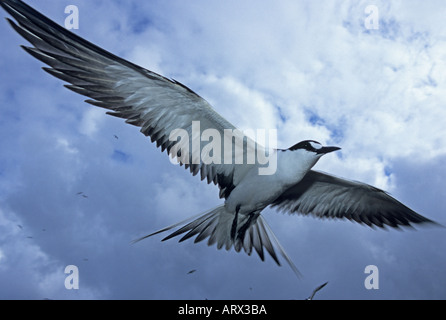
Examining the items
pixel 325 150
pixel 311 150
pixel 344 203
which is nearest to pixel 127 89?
pixel 311 150

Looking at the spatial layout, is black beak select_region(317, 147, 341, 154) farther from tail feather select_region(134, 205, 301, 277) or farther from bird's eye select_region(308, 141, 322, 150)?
→ tail feather select_region(134, 205, 301, 277)

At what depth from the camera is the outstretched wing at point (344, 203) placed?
4152mm

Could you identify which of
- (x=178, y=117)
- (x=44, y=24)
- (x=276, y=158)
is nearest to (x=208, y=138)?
(x=178, y=117)

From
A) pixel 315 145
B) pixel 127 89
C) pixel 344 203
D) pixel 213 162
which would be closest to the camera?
pixel 127 89

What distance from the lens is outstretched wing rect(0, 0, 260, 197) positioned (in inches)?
111

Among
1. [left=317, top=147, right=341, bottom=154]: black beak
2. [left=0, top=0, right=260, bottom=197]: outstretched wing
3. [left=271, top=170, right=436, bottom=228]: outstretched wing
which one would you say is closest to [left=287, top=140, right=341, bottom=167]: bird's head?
[left=317, top=147, right=341, bottom=154]: black beak

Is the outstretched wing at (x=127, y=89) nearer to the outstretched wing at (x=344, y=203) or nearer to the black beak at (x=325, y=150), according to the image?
the black beak at (x=325, y=150)

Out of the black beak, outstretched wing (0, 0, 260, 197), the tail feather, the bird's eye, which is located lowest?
the tail feather

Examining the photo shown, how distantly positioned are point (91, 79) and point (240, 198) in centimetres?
163

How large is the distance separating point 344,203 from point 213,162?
153 centimetres

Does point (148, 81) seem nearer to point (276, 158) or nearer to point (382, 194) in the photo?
point (276, 158)

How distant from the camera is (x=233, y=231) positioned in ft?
13.2

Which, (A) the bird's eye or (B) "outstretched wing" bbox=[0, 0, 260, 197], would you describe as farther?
(A) the bird's eye

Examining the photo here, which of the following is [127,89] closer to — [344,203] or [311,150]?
[311,150]
